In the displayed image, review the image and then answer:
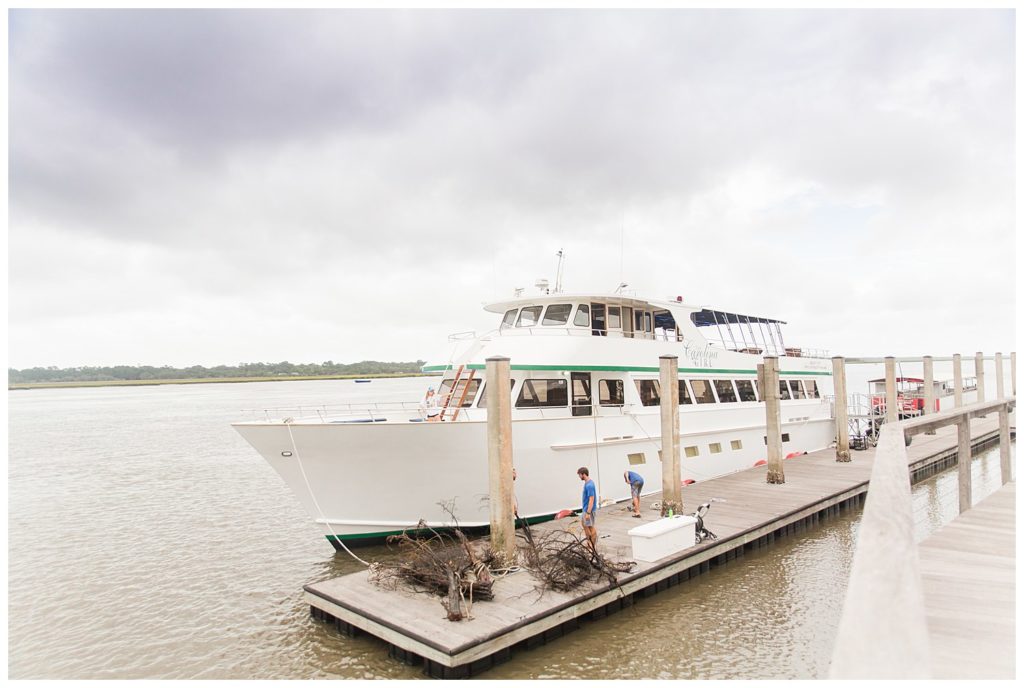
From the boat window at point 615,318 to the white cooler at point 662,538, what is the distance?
17.8ft

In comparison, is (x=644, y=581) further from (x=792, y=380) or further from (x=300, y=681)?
(x=792, y=380)

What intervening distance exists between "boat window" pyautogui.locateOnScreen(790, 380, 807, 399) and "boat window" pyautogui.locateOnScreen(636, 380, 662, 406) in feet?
25.6

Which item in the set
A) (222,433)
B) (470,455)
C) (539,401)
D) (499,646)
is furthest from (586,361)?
(222,433)

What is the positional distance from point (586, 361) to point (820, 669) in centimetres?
684

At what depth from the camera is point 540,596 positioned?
755cm

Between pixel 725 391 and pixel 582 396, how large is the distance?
5.30 meters

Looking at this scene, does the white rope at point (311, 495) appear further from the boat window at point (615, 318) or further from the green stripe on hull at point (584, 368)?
the boat window at point (615, 318)

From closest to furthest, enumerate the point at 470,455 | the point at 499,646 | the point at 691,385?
the point at 499,646 → the point at 470,455 → the point at 691,385

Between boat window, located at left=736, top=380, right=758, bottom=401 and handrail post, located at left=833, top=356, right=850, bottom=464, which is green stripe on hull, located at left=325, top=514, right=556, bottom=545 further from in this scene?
handrail post, located at left=833, top=356, right=850, bottom=464

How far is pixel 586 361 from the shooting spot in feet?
41.6

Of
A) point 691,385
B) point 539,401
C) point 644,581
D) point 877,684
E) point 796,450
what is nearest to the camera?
point 877,684

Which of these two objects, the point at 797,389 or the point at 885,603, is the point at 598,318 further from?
the point at 885,603

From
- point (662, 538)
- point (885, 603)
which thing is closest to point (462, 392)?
point (662, 538)

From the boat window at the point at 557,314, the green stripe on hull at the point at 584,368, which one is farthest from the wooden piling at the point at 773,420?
the boat window at the point at 557,314
